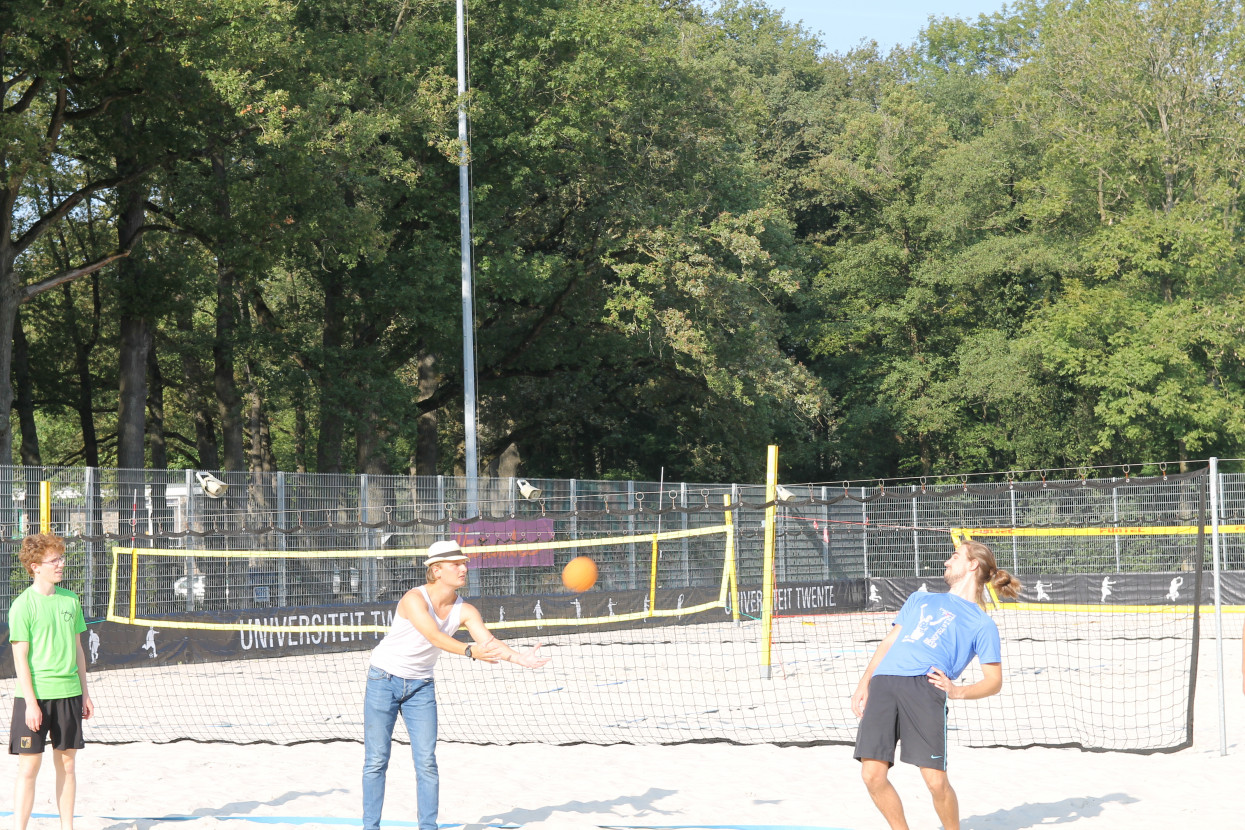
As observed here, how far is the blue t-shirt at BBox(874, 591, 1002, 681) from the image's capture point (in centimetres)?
562

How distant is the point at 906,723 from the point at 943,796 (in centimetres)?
35

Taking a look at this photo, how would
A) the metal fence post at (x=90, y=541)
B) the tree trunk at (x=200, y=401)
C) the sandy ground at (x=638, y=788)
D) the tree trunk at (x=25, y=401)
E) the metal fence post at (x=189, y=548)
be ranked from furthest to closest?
the tree trunk at (x=200, y=401) < the tree trunk at (x=25, y=401) < the metal fence post at (x=189, y=548) < the metal fence post at (x=90, y=541) < the sandy ground at (x=638, y=788)

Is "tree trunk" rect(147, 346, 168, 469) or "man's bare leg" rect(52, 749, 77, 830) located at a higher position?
"tree trunk" rect(147, 346, 168, 469)

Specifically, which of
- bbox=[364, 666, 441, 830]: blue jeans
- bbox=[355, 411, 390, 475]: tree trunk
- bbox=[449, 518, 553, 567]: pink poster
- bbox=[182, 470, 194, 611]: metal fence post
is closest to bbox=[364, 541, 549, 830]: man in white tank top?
bbox=[364, 666, 441, 830]: blue jeans

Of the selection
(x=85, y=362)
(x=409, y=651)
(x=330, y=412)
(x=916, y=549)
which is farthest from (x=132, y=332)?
(x=409, y=651)

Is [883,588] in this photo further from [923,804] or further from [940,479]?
[940,479]

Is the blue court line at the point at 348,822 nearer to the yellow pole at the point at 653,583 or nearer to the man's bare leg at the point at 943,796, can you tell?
the man's bare leg at the point at 943,796

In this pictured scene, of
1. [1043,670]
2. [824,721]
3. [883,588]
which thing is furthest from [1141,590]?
[824,721]

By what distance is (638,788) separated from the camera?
322 inches

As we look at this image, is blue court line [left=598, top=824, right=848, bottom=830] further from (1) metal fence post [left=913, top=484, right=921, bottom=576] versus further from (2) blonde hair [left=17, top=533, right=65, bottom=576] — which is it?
(1) metal fence post [left=913, top=484, right=921, bottom=576]

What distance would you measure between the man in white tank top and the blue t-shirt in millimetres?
1665

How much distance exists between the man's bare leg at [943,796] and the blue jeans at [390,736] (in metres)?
2.26

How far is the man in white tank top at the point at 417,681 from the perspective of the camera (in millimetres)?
6102

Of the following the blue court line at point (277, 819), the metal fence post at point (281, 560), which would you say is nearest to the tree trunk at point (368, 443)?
the metal fence post at point (281, 560)
